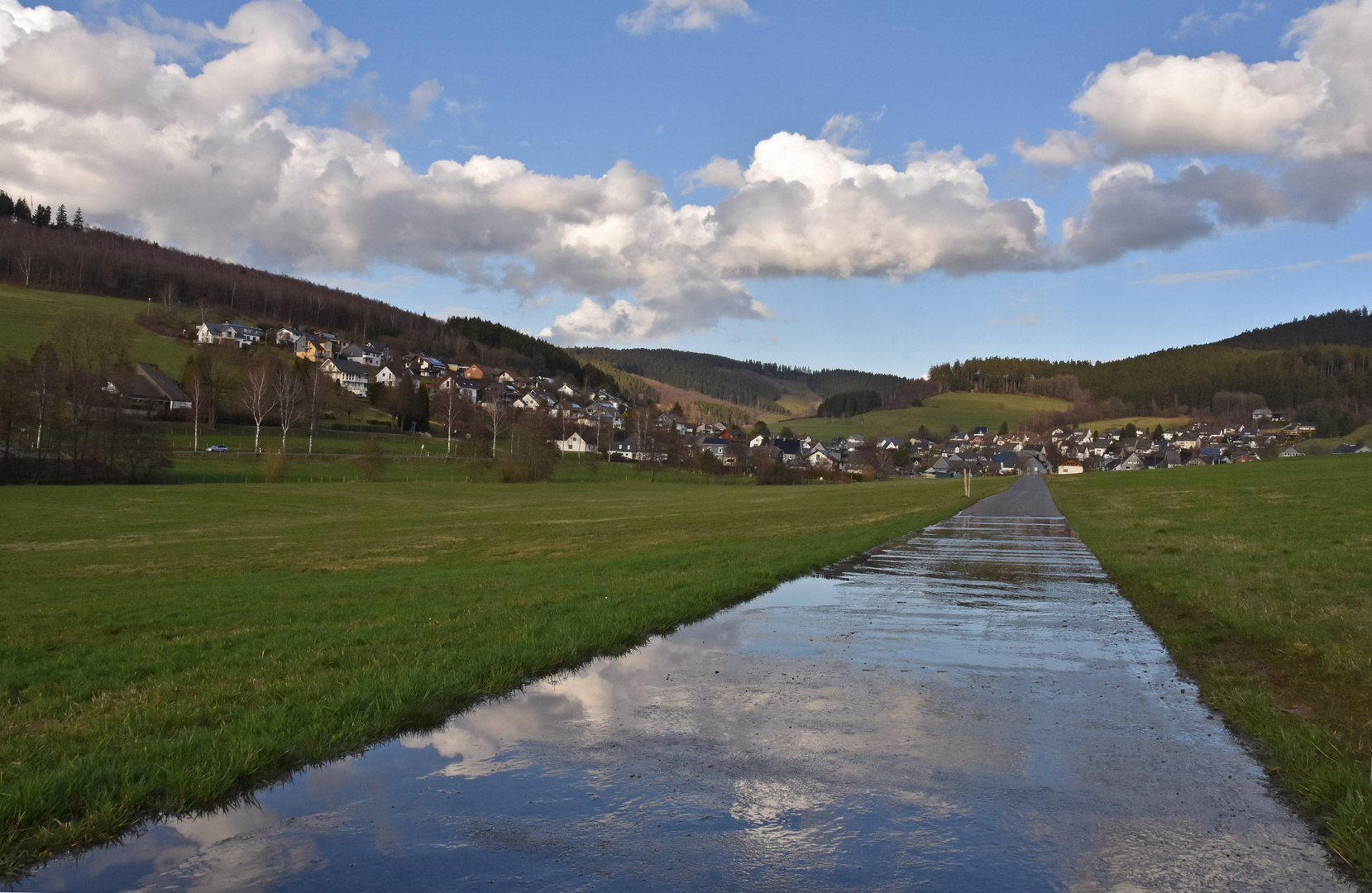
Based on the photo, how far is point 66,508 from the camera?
45.2 m

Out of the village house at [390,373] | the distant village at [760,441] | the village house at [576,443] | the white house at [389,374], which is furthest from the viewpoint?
the white house at [389,374]

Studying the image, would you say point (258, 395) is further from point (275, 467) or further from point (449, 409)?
point (449, 409)

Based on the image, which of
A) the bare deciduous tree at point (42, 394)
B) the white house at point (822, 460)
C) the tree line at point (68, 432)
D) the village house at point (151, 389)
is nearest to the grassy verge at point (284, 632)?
the tree line at point (68, 432)

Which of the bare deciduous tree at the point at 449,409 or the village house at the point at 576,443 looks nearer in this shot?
the bare deciduous tree at the point at 449,409

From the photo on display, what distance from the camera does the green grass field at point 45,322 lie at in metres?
112

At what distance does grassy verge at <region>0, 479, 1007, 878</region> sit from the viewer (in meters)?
5.25

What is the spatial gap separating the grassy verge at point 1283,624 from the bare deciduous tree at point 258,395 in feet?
273

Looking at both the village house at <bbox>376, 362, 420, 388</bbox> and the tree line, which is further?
the village house at <bbox>376, 362, 420, 388</bbox>

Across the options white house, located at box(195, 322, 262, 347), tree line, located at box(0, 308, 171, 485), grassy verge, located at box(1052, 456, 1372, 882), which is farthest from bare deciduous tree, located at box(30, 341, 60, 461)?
white house, located at box(195, 322, 262, 347)

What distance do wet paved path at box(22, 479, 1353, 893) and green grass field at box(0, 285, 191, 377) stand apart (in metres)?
121

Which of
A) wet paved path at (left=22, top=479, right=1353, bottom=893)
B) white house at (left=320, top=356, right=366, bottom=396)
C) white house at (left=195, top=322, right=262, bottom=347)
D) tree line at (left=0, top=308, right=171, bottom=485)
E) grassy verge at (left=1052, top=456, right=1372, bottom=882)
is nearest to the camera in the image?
wet paved path at (left=22, top=479, right=1353, bottom=893)

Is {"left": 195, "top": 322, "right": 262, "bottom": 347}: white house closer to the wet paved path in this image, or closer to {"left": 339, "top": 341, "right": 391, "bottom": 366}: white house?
{"left": 339, "top": 341, "right": 391, "bottom": 366}: white house

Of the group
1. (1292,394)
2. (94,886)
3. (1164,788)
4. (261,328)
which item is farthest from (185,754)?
(1292,394)

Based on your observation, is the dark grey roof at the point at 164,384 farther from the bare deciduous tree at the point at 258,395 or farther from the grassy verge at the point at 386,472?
the grassy verge at the point at 386,472
